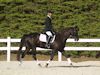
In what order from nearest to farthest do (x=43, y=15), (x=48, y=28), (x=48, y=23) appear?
(x=48, y=23) → (x=48, y=28) → (x=43, y=15)

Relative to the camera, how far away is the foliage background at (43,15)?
87.1ft

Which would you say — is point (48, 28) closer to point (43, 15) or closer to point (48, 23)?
point (48, 23)

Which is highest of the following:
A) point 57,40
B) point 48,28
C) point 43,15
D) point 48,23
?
point 48,23

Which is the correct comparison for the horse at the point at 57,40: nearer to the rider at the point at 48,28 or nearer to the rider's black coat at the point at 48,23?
the rider at the point at 48,28

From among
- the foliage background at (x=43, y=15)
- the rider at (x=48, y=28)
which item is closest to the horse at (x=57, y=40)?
the rider at (x=48, y=28)

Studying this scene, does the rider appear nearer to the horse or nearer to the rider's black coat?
the rider's black coat

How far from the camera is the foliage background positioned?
26562mm

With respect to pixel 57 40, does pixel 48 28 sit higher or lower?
higher

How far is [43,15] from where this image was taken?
26.9m

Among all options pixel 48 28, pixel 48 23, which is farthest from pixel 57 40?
pixel 48 23

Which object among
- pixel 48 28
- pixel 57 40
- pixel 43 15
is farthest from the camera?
pixel 43 15

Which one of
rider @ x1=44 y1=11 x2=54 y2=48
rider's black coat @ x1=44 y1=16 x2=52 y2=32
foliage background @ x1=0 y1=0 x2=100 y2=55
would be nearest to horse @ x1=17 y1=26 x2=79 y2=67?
rider @ x1=44 y1=11 x2=54 y2=48

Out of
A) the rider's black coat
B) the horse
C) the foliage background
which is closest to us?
the rider's black coat

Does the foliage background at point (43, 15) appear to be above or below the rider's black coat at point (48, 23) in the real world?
below
